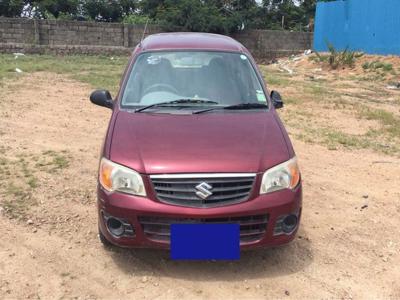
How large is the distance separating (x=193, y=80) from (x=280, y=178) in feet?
4.60

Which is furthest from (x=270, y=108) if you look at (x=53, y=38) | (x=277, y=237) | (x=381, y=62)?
(x=53, y=38)

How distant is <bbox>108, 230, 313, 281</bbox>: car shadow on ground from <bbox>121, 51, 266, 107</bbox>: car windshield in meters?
1.22

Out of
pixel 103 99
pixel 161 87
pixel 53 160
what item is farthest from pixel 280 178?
pixel 53 160

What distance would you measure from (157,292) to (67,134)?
4331 millimetres

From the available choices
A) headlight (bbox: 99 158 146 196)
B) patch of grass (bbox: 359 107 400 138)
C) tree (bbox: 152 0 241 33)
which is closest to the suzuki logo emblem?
headlight (bbox: 99 158 146 196)

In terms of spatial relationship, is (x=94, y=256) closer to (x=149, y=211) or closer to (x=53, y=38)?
(x=149, y=211)

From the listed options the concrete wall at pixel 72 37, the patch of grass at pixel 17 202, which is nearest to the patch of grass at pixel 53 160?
the patch of grass at pixel 17 202

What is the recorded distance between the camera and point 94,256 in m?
3.40

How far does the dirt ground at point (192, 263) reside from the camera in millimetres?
3055

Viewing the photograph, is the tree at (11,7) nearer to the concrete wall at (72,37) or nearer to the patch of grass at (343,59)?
the concrete wall at (72,37)

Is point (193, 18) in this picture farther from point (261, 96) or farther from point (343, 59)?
point (261, 96)

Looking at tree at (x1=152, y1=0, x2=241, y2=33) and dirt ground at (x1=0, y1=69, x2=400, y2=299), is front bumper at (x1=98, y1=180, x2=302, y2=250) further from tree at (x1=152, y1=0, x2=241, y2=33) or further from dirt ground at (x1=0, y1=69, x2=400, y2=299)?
tree at (x1=152, y1=0, x2=241, y2=33)

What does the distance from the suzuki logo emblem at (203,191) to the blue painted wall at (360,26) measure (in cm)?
1522

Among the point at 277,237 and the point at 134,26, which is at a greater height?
the point at 134,26
